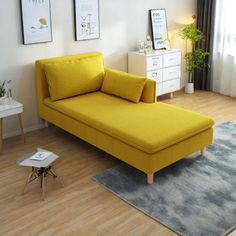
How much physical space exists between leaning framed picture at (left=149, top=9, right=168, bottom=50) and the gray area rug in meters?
2.15

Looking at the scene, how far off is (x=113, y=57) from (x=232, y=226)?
303 cm

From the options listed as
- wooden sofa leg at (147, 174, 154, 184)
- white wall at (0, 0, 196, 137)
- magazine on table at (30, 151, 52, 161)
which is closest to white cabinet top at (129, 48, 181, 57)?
white wall at (0, 0, 196, 137)

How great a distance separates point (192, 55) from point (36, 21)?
8.59 ft

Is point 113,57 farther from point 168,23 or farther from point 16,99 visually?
point 16,99

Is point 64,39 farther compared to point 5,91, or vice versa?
point 64,39

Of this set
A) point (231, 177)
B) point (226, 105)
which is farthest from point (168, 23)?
point (231, 177)

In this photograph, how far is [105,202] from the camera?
2922mm

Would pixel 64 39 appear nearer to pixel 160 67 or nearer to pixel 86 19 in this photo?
pixel 86 19

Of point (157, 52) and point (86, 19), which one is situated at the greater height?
point (86, 19)

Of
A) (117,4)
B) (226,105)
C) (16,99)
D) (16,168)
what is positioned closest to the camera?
(16,168)

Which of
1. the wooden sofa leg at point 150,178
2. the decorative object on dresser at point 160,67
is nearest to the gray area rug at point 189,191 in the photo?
the wooden sofa leg at point 150,178

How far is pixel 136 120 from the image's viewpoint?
3439 millimetres

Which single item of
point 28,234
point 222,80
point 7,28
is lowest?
point 28,234

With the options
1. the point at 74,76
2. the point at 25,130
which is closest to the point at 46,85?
the point at 74,76
